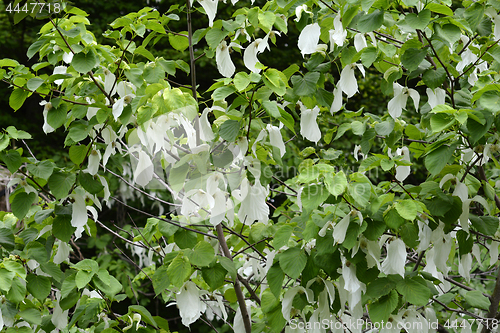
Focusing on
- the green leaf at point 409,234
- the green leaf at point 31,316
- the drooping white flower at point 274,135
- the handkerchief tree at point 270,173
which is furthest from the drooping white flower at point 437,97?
the green leaf at point 31,316

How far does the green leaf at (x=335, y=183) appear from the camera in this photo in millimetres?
1058

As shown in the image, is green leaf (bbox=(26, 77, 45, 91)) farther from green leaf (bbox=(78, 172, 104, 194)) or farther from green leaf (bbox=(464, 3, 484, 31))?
green leaf (bbox=(464, 3, 484, 31))

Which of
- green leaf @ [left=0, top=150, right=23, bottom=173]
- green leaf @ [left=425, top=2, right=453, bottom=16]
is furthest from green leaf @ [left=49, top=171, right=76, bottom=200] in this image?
green leaf @ [left=425, top=2, right=453, bottom=16]

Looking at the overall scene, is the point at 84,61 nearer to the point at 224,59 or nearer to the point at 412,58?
the point at 224,59

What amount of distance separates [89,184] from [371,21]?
98 centimetres

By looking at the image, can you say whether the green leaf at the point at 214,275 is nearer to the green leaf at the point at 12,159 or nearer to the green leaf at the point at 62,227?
the green leaf at the point at 62,227

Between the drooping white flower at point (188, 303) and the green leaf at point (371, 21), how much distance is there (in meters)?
0.88

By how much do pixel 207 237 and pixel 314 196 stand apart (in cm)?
56

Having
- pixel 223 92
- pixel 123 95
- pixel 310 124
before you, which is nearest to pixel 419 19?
pixel 310 124

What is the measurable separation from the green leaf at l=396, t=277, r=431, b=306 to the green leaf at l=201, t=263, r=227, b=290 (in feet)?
1.62

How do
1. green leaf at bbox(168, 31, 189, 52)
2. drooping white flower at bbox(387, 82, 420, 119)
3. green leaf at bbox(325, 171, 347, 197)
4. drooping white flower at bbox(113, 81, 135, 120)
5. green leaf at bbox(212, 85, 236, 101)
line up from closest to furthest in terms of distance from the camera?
green leaf at bbox(325, 171, 347, 197), green leaf at bbox(212, 85, 236, 101), drooping white flower at bbox(113, 81, 135, 120), drooping white flower at bbox(387, 82, 420, 119), green leaf at bbox(168, 31, 189, 52)

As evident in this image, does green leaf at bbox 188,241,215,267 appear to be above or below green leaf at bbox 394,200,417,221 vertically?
below

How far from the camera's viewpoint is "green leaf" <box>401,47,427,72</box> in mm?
1248

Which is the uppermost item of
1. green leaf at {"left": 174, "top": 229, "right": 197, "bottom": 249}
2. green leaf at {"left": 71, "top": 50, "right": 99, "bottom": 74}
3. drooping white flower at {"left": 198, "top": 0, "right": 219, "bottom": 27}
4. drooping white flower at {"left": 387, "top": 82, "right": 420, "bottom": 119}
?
drooping white flower at {"left": 198, "top": 0, "right": 219, "bottom": 27}
